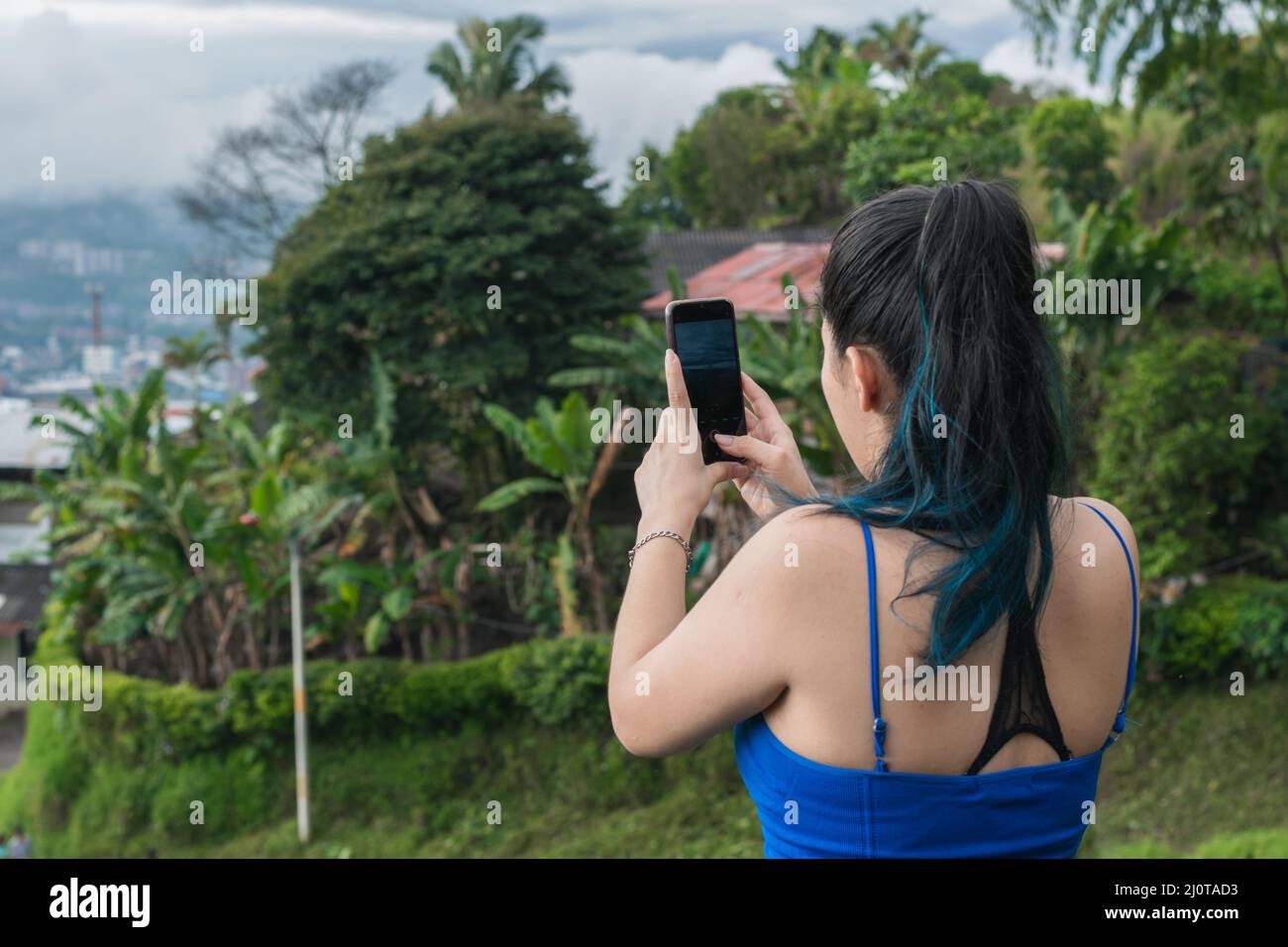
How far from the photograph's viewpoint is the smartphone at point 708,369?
141 cm

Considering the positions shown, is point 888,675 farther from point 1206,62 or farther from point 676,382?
point 1206,62

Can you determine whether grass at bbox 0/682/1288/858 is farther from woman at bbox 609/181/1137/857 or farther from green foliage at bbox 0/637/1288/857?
woman at bbox 609/181/1137/857

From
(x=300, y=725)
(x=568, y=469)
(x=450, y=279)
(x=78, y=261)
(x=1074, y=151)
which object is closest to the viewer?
(x=568, y=469)

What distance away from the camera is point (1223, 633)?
9.93m

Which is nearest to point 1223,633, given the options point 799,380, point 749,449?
point 799,380

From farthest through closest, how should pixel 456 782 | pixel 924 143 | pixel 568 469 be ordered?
pixel 924 143 < pixel 456 782 < pixel 568 469

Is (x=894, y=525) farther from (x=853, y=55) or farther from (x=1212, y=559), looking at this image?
(x=853, y=55)

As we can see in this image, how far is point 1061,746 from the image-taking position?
1206 millimetres

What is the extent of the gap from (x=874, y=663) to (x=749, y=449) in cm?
37

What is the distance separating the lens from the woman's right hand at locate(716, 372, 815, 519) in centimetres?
141

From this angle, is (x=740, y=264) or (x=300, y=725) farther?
(x=740, y=264)

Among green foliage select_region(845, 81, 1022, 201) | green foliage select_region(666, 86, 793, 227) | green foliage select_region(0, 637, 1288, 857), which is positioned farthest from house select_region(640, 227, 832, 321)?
green foliage select_region(0, 637, 1288, 857)

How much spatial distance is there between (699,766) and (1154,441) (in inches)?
190

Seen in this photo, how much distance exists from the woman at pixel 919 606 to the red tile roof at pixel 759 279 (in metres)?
12.8
